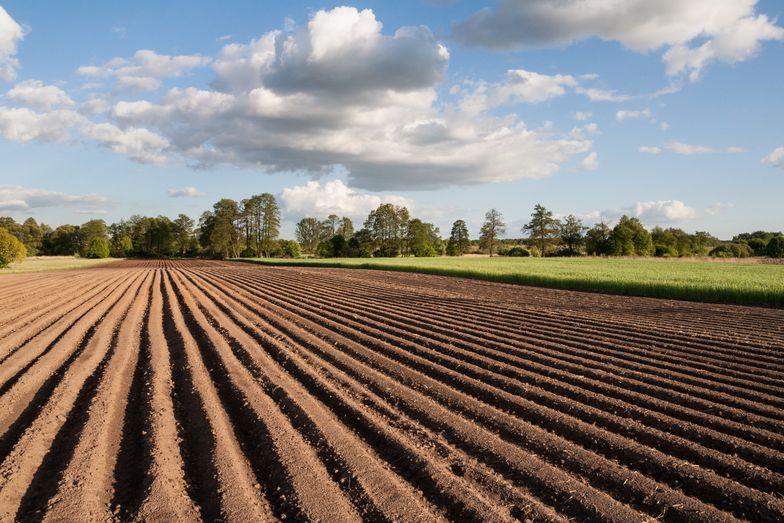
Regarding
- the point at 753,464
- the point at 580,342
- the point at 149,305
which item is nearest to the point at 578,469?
the point at 753,464

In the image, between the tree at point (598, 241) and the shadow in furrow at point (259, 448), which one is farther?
the tree at point (598, 241)

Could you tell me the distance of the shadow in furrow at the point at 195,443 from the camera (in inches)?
154

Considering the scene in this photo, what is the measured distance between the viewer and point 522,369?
776 centimetres

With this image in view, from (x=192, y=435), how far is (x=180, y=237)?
100m

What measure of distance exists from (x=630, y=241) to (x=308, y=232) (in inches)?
2561

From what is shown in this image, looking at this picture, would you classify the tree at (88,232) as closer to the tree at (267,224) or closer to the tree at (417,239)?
the tree at (267,224)

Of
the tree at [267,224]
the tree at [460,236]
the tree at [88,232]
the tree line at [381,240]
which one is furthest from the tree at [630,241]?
the tree at [88,232]

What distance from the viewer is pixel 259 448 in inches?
192

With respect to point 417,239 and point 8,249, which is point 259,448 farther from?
point 417,239

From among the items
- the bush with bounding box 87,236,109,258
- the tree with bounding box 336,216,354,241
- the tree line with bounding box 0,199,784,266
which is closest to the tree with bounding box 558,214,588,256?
the tree line with bounding box 0,199,784,266

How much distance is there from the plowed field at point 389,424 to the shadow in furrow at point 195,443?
0.9 inches

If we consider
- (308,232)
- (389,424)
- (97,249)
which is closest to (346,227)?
(308,232)

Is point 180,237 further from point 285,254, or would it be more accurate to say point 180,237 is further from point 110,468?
point 110,468

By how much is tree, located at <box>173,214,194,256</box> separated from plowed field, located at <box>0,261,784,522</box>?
91397 mm
